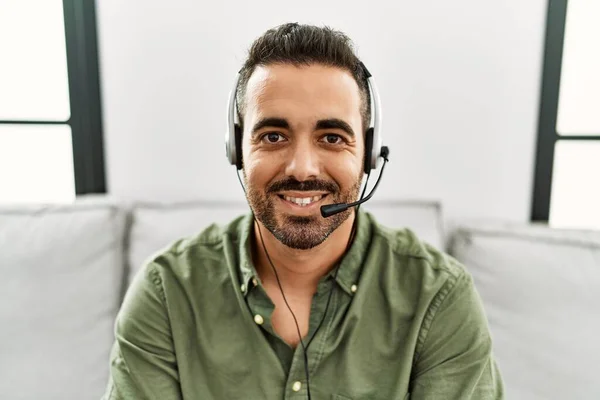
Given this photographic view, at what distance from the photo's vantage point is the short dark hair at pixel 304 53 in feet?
3.11

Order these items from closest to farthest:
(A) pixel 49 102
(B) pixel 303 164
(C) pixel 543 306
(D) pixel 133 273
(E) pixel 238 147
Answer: (B) pixel 303 164 → (E) pixel 238 147 → (C) pixel 543 306 → (D) pixel 133 273 → (A) pixel 49 102

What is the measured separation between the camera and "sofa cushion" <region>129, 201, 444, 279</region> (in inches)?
53.4

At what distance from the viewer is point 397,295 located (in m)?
1.00

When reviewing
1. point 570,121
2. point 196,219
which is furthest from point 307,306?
point 570,121

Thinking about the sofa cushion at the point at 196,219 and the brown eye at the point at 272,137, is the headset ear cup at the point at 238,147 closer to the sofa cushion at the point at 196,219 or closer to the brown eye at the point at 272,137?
the brown eye at the point at 272,137

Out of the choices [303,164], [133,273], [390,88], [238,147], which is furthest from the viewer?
[390,88]

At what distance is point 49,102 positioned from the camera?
164cm

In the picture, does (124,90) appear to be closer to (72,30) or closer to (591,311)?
(72,30)

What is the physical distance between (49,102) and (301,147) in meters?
1.16

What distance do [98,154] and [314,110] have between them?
0.98 m

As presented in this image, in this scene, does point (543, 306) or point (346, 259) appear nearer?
point (346, 259)

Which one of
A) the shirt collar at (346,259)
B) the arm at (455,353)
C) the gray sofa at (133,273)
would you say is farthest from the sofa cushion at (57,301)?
the arm at (455,353)

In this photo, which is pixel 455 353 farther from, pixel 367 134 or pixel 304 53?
pixel 304 53

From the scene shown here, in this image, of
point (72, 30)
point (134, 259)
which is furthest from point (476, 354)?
point (72, 30)
